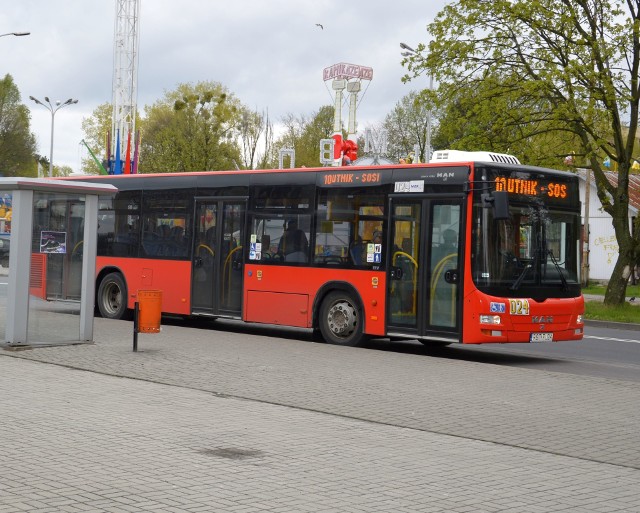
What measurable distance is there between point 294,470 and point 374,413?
9.71 feet

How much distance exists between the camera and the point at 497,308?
15.5 m

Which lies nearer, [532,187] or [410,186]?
[532,187]

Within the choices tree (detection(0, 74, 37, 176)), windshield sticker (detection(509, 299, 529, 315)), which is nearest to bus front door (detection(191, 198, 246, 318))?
windshield sticker (detection(509, 299, 529, 315))

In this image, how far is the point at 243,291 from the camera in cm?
1920

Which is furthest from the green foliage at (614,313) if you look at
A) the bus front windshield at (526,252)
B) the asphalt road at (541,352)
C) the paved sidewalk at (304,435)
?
the paved sidewalk at (304,435)

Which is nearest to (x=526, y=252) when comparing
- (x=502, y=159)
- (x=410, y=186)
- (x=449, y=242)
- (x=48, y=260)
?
(x=449, y=242)

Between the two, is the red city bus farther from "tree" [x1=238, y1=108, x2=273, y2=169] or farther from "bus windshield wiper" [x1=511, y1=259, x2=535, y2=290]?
"tree" [x1=238, y1=108, x2=273, y2=169]

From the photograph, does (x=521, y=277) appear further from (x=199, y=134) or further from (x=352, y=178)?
(x=199, y=134)

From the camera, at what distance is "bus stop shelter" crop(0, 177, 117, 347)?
15055 millimetres

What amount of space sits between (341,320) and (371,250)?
4.47ft

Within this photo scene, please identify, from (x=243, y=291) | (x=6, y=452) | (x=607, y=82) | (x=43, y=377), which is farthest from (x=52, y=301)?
(x=607, y=82)

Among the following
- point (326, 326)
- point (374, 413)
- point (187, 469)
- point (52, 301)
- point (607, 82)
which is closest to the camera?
point (187, 469)

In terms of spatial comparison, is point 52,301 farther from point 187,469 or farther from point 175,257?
point 187,469

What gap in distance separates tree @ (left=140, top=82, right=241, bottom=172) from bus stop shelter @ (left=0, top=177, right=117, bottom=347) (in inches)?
1987
